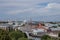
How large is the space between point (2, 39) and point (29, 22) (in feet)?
252

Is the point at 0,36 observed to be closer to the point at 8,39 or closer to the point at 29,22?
the point at 8,39

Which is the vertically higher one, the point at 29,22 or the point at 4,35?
the point at 4,35

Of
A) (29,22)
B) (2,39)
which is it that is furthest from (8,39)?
(29,22)

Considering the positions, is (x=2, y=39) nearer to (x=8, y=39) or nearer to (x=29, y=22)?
(x=8, y=39)

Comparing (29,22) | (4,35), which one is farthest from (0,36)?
(29,22)

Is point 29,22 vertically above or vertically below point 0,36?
below

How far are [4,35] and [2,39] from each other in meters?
0.21

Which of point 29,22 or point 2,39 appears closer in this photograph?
point 2,39

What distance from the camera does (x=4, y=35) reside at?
437 inches

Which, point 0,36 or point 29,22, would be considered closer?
point 0,36

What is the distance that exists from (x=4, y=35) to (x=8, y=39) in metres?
0.42

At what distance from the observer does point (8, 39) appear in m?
10.8

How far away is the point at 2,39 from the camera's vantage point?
11.0 meters

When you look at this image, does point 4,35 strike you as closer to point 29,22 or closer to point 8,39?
point 8,39
